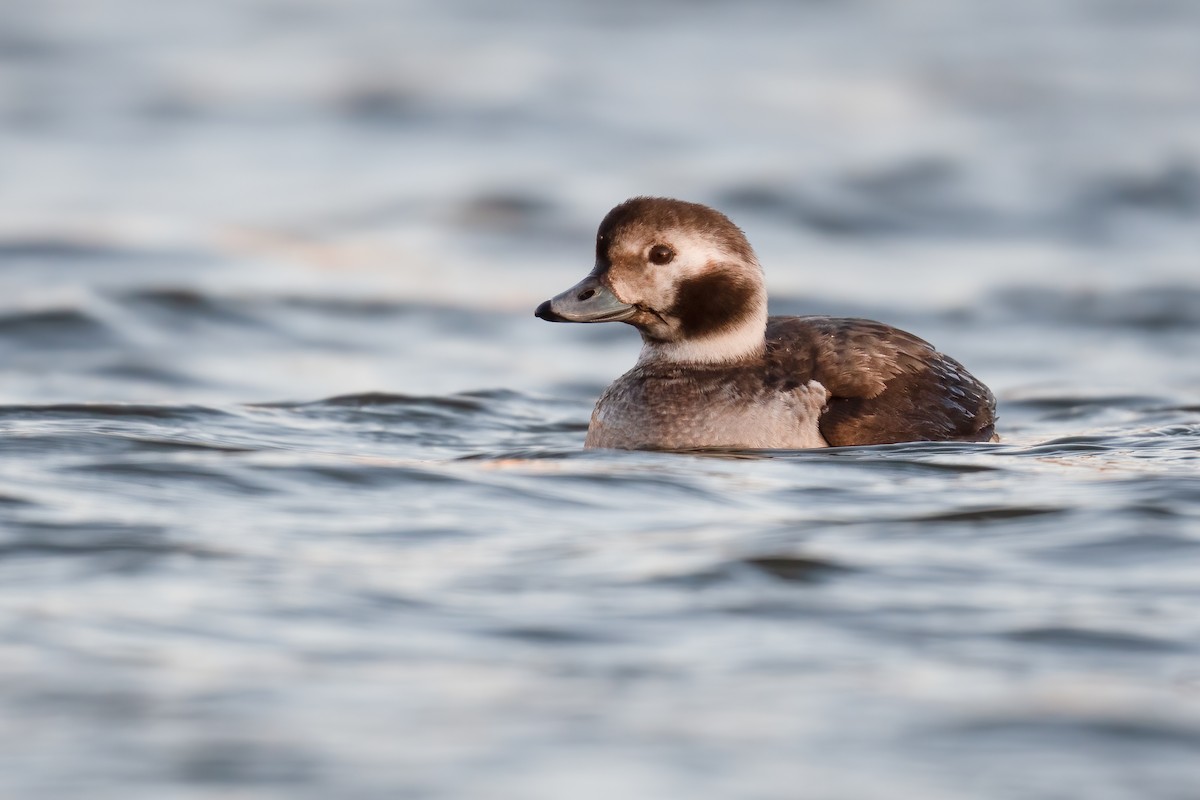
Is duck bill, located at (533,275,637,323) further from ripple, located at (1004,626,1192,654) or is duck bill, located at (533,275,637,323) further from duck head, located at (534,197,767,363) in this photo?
ripple, located at (1004,626,1192,654)

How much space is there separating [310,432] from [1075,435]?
366cm

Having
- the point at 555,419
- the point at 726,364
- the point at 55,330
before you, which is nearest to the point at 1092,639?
the point at 726,364

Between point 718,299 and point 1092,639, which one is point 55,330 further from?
point 1092,639

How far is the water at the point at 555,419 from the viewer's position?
5.36m

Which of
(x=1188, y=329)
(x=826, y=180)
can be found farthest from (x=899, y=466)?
(x=826, y=180)

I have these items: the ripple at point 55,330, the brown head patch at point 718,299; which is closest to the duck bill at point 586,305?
the brown head patch at point 718,299

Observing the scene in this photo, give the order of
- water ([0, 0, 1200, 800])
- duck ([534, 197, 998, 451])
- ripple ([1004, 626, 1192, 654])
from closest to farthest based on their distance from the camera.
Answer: water ([0, 0, 1200, 800]) < ripple ([1004, 626, 1192, 654]) < duck ([534, 197, 998, 451])

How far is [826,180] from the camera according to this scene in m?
18.0

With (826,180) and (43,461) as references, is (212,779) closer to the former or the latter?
(43,461)

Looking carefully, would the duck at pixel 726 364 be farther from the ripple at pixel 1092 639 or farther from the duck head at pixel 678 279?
the ripple at pixel 1092 639

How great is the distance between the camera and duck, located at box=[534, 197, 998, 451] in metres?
9.04

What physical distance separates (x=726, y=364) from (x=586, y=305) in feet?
2.22

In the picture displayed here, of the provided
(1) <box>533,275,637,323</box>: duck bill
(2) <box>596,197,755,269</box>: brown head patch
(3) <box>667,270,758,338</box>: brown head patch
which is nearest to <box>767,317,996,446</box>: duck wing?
(3) <box>667,270,758,338</box>: brown head patch

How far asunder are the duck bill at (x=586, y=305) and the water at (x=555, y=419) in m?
0.61
